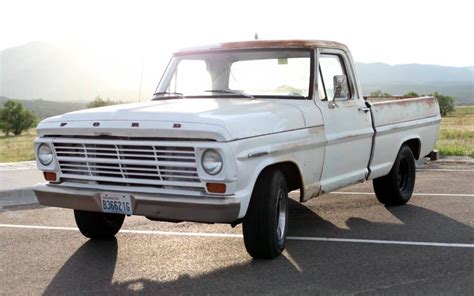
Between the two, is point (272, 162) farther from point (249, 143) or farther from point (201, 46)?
point (201, 46)

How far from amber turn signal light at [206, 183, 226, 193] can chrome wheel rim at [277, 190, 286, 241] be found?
860mm

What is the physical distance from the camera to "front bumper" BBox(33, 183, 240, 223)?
550cm

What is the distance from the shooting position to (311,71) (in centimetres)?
714

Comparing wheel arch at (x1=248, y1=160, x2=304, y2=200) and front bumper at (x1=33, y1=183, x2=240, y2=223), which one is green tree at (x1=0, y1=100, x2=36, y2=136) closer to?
wheel arch at (x1=248, y1=160, x2=304, y2=200)

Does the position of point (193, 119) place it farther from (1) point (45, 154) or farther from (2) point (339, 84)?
(2) point (339, 84)

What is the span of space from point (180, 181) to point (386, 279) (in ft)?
6.12

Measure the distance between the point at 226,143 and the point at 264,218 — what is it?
2.84 feet

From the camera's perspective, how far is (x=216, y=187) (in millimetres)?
5520

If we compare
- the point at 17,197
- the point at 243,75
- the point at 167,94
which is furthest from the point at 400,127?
the point at 17,197

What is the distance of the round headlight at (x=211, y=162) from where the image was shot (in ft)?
17.9

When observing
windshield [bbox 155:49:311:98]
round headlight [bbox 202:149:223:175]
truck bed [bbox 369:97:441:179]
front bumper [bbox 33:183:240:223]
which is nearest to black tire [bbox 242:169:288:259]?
front bumper [bbox 33:183:240:223]

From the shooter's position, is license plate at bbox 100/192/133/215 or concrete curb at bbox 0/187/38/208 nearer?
license plate at bbox 100/192/133/215

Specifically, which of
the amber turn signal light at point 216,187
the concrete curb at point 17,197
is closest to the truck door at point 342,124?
the amber turn signal light at point 216,187

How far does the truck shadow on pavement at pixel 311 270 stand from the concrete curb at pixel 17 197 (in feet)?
10.1
